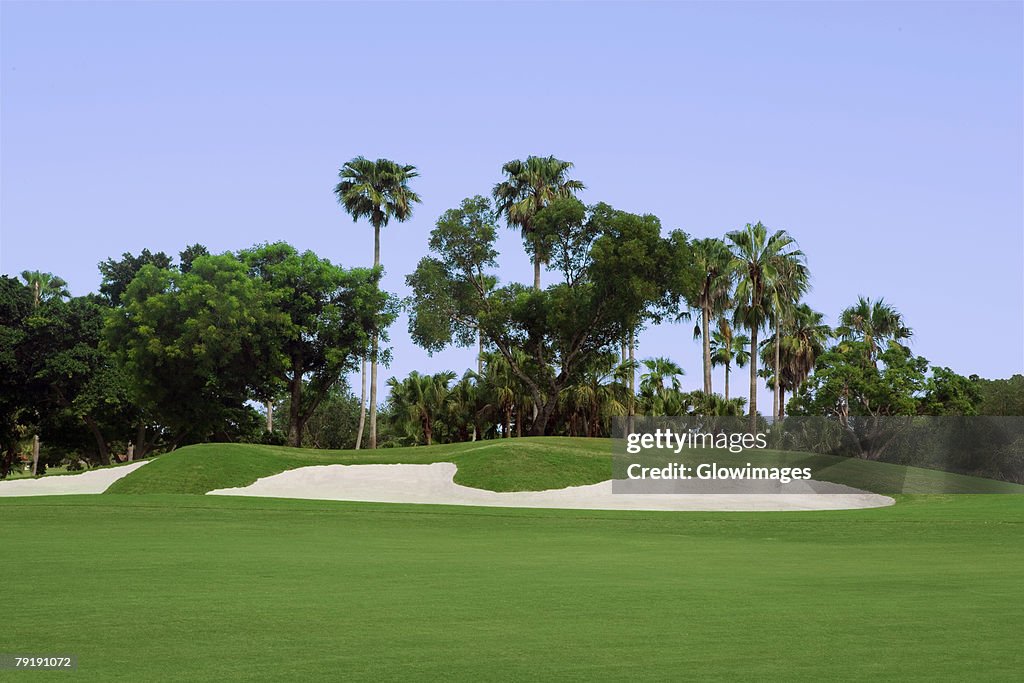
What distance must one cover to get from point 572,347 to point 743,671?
165 feet

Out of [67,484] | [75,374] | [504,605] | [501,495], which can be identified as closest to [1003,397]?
[501,495]

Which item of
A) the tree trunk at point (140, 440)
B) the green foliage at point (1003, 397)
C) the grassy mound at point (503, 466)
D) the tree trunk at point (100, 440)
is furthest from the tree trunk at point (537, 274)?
the green foliage at point (1003, 397)

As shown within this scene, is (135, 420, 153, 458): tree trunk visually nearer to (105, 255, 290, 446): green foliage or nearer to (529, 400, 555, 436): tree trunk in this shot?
(105, 255, 290, 446): green foliage

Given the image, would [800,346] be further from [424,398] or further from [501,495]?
[501,495]

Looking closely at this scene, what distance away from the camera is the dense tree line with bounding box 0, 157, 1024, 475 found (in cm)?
5762

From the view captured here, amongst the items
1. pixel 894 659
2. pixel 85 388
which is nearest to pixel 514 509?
pixel 894 659

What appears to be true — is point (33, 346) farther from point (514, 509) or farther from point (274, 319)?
point (514, 509)

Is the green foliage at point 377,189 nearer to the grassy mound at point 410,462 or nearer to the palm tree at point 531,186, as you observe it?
the palm tree at point 531,186

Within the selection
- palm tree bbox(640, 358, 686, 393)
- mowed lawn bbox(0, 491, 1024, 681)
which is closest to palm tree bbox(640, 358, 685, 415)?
palm tree bbox(640, 358, 686, 393)

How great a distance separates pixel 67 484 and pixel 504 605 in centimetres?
3319

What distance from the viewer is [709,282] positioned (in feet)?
218

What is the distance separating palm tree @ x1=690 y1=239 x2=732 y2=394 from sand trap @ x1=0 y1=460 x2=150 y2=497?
114ft

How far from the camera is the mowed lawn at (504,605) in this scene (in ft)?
25.7

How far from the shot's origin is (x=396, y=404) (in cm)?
6900
